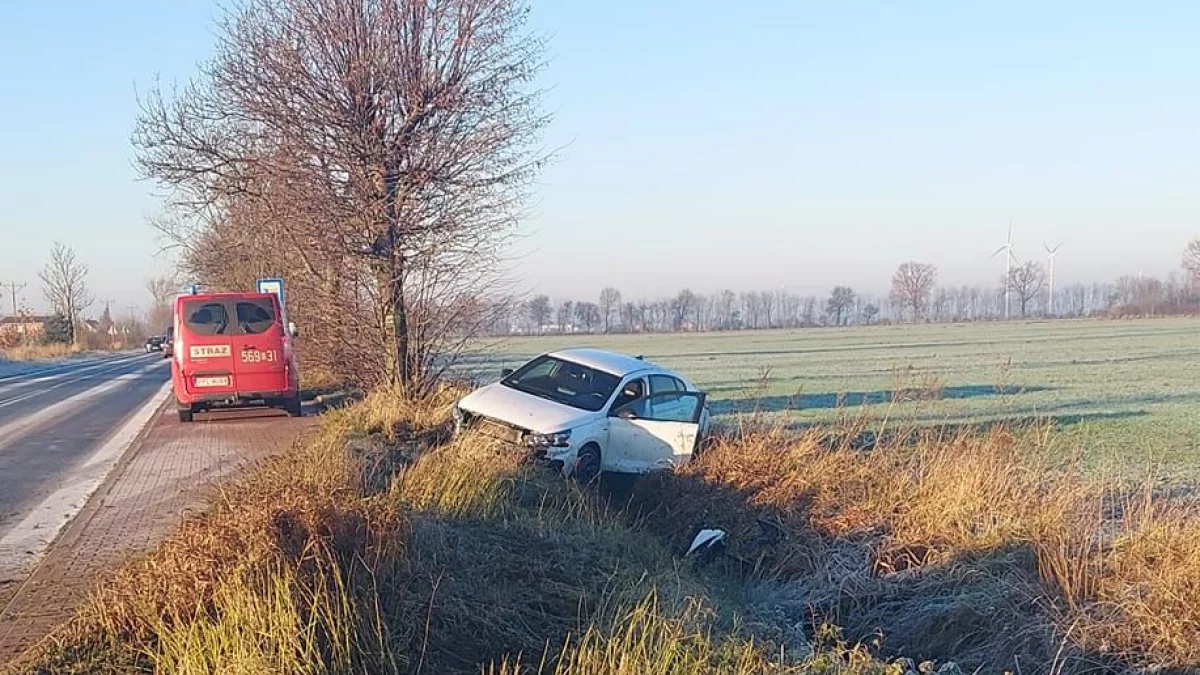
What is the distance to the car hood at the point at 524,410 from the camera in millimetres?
11594

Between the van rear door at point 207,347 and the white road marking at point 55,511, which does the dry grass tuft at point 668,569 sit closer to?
the white road marking at point 55,511

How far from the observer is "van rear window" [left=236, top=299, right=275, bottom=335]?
53.8 feet

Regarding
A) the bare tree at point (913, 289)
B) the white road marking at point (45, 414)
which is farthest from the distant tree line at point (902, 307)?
the white road marking at point (45, 414)

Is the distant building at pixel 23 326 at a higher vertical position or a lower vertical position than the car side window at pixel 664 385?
higher

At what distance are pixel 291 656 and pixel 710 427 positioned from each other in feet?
30.2

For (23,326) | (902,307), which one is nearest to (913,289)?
(902,307)

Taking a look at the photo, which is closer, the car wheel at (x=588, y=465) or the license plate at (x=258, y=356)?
the car wheel at (x=588, y=465)

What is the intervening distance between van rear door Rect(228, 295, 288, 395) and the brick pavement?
65 centimetres

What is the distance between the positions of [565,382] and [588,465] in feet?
4.75

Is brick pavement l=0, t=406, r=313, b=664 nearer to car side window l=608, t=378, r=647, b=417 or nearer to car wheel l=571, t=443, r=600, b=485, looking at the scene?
car wheel l=571, t=443, r=600, b=485

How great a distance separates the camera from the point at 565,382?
Answer: 12961 millimetres

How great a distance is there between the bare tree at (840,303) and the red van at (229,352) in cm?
12891

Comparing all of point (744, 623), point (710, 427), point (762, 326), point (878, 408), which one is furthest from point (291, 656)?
point (762, 326)

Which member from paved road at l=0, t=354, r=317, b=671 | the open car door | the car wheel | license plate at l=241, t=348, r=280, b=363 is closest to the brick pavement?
paved road at l=0, t=354, r=317, b=671
